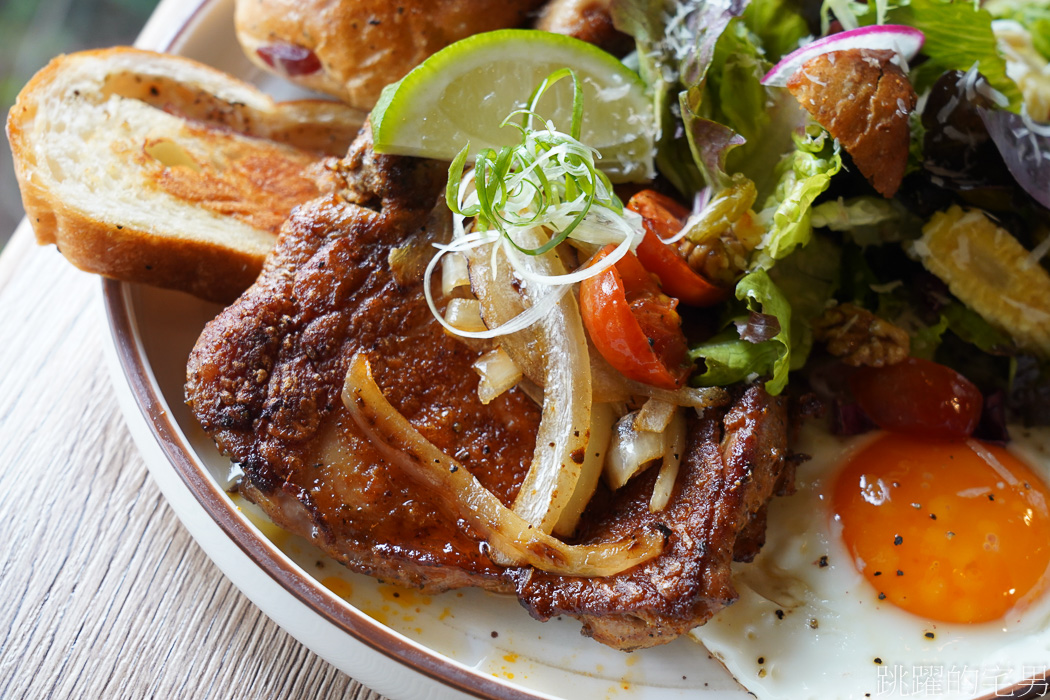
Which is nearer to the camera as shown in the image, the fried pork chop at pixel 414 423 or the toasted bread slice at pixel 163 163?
the fried pork chop at pixel 414 423

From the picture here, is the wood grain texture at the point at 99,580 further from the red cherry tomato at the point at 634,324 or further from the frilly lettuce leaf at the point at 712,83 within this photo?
the frilly lettuce leaf at the point at 712,83

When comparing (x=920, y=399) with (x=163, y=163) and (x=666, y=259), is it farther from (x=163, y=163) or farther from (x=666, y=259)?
(x=163, y=163)

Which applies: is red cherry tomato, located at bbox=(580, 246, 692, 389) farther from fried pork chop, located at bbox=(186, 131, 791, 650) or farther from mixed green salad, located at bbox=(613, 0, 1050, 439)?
mixed green salad, located at bbox=(613, 0, 1050, 439)

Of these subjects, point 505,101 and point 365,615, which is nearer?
point 365,615

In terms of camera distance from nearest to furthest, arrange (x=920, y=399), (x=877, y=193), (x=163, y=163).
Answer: (x=920, y=399)
(x=877, y=193)
(x=163, y=163)

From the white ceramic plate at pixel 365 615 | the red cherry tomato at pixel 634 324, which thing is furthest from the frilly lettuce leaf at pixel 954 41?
the white ceramic plate at pixel 365 615

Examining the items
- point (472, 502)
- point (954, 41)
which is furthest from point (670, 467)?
point (954, 41)

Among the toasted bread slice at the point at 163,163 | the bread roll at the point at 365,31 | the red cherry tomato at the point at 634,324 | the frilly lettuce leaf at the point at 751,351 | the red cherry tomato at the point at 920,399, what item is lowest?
the red cherry tomato at the point at 920,399

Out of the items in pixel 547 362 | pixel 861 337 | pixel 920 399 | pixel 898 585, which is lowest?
pixel 898 585
